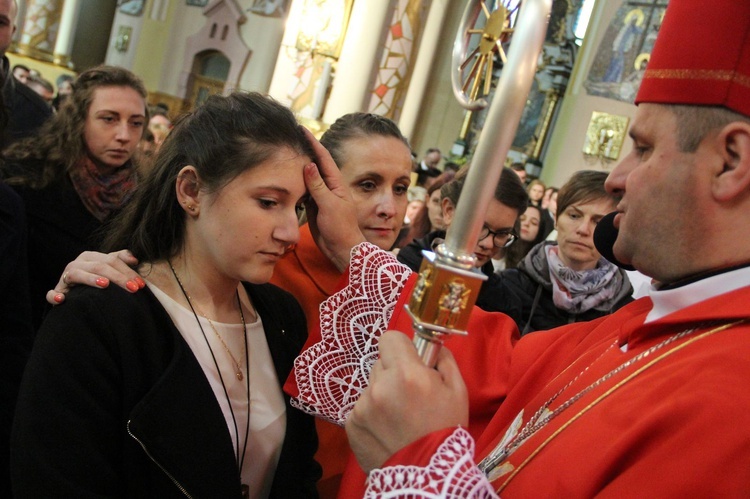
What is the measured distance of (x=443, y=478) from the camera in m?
1.06

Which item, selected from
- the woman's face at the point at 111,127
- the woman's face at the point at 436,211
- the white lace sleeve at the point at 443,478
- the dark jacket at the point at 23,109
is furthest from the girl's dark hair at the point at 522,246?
the white lace sleeve at the point at 443,478

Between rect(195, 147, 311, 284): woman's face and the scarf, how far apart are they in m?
2.01

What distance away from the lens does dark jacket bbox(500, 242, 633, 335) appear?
3.54 meters

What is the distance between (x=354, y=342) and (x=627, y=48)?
12870 mm

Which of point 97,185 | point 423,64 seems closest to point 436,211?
point 97,185

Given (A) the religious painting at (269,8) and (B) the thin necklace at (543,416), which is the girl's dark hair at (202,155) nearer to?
(B) the thin necklace at (543,416)

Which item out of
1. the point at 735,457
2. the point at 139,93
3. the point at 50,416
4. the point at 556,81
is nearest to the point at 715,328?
the point at 735,457

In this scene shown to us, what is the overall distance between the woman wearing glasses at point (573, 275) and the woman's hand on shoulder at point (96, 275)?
222 cm

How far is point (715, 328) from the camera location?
125cm

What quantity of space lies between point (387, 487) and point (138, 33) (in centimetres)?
→ 1619

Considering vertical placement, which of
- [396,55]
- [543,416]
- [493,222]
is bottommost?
[543,416]

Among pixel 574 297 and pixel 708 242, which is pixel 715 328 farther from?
pixel 574 297

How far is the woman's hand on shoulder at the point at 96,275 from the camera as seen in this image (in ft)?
5.25

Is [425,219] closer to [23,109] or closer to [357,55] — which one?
[23,109]
